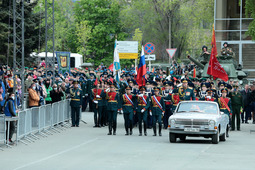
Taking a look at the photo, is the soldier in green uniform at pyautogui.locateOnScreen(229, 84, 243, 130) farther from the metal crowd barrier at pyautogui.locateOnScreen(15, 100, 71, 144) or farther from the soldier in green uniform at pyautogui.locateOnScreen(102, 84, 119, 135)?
the metal crowd barrier at pyautogui.locateOnScreen(15, 100, 71, 144)

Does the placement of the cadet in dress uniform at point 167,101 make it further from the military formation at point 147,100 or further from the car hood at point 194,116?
the car hood at point 194,116

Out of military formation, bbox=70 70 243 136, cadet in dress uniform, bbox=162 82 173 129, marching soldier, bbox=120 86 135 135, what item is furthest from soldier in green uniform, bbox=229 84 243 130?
marching soldier, bbox=120 86 135 135

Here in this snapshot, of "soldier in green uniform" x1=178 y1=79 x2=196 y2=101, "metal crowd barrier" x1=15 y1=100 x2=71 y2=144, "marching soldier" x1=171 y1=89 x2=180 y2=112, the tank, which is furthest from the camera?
the tank

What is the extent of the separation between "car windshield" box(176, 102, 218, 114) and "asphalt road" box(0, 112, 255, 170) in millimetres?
1039

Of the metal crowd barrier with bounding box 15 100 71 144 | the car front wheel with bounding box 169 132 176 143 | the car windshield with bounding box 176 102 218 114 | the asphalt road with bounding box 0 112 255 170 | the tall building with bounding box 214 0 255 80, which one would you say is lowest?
the asphalt road with bounding box 0 112 255 170

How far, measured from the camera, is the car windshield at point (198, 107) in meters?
22.5

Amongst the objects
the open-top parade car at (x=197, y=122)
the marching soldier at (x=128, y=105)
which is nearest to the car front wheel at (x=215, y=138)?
the open-top parade car at (x=197, y=122)

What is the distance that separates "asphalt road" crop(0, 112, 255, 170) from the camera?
16.2 metres

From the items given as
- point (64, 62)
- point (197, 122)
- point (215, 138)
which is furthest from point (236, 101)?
point (64, 62)

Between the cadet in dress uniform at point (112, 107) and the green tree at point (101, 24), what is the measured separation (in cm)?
6112

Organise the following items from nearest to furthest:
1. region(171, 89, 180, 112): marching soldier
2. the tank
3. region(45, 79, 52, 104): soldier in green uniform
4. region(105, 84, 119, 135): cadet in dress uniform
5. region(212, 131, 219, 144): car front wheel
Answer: region(212, 131, 219, 144): car front wheel → region(105, 84, 119, 135): cadet in dress uniform → region(171, 89, 180, 112): marching soldier → region(45, 79, 52, 104): soldier in green uniform → the tank

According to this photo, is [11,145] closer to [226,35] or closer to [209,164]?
[209,164]

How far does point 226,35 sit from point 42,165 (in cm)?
3846

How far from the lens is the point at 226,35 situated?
5294 cm
